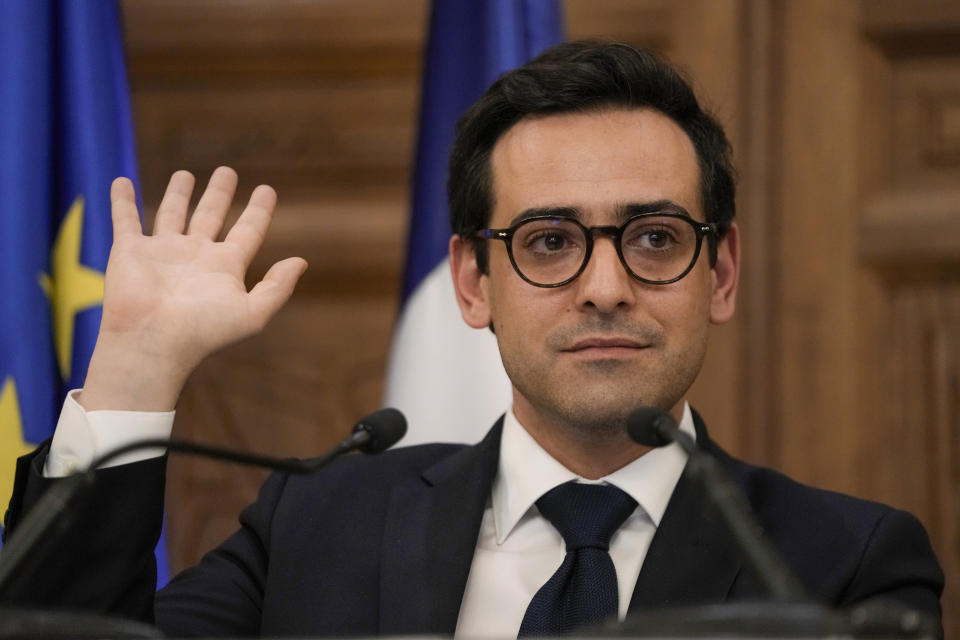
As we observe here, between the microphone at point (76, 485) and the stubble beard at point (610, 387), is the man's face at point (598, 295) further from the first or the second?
the microphone at point (76, 485)

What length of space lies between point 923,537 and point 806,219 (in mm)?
1015

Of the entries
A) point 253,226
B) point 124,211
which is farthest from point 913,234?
point 124,211

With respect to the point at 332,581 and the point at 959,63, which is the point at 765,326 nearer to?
the point at 959,63

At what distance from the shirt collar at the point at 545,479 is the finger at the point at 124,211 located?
0.54 m

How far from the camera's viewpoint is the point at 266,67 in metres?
2.46

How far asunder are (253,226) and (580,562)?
1.79ft

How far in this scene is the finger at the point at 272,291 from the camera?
1.31 meters

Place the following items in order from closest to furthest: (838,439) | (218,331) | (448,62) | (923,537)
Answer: (218,331) < (923,537) < (448,62) < (838,439)

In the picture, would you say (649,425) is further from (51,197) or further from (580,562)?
(51,197)

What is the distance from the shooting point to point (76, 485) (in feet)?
3.08

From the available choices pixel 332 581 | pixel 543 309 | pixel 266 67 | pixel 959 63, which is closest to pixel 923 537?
pixel 543 309

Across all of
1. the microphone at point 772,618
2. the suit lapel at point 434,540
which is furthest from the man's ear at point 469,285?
the microphone at point 772,618

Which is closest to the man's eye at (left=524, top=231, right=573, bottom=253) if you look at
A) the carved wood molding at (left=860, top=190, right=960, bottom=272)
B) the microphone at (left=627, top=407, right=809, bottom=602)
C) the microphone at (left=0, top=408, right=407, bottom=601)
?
the microphone at (left=0, top=408, right=407, bottom=601)

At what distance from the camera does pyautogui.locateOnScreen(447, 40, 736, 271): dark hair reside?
59.8 inches
